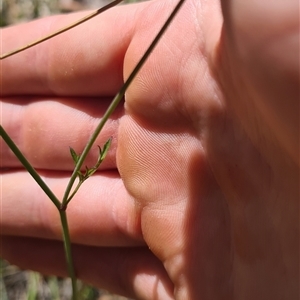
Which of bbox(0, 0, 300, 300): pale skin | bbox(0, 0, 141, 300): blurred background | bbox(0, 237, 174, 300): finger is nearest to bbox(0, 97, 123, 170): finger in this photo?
bbox(0, 0, 300, 300): pale skin

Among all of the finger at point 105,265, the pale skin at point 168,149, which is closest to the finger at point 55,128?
the pale skin at point 168,149

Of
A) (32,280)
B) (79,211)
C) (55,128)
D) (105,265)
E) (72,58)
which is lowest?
(32,280)

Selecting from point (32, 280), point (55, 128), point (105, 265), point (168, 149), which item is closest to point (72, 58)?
point (55, 128)

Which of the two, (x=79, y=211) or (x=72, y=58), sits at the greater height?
(x=72, y=58)

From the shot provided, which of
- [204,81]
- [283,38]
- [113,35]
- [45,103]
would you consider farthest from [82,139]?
[283,38]

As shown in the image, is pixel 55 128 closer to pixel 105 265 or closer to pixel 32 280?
pixel 105 265

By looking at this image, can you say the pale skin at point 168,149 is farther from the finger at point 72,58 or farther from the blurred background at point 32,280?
the blurred background at point 32,280

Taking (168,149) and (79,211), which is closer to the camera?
(168,149)
